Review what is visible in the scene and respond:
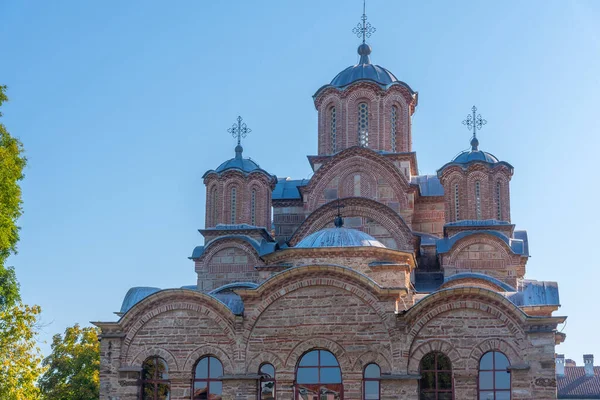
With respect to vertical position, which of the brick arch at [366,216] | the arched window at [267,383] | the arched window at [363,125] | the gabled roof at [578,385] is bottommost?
the arched window at [267,383]

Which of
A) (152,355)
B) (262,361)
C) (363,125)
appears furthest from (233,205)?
(262,361)

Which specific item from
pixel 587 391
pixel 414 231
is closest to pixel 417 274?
pixel 414 231

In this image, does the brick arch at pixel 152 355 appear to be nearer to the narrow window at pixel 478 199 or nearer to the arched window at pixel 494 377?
the arched window at pixel 494 377

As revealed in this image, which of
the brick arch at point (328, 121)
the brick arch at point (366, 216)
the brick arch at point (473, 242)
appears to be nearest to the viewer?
the brick arch at point (366, 216)

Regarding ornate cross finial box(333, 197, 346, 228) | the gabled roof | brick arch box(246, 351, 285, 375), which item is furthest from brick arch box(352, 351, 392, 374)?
the gabled roof

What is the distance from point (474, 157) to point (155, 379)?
1036 cm

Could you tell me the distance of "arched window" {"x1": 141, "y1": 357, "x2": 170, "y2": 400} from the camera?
1914 cm

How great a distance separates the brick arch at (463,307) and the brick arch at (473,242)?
5.08 metres

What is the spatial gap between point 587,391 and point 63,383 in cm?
2042

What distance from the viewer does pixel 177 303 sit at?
63.3 feet

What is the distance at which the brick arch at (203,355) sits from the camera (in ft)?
62.0

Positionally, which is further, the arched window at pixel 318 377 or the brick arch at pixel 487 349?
the arched window at pixel 318 377

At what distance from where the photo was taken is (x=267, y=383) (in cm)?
1875

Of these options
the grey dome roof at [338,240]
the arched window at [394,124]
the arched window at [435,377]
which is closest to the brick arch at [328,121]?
the arched window at [394,124]
